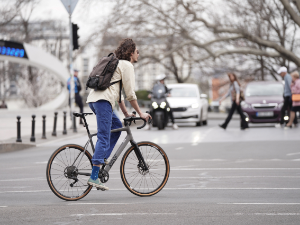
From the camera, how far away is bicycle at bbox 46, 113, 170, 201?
20.8 feet

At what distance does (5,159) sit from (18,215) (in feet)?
21.0

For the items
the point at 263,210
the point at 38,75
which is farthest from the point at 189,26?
the point at 38,75

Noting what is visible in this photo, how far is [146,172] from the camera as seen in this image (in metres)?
6.61

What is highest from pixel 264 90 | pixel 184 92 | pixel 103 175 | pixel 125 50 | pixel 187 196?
pixel 125 50

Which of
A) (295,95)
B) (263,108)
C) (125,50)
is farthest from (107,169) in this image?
(263,108)

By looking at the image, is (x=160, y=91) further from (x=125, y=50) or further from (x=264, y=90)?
(x=125, y=50)

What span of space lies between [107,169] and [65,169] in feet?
1.51

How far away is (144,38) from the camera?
33.2m

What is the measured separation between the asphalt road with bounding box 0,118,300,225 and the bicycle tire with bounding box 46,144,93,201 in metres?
0.11

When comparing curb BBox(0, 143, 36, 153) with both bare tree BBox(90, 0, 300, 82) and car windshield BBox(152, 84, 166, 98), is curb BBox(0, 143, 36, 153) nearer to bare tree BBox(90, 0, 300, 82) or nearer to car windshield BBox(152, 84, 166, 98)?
car windshield BBox(152, 84, 166, 98)

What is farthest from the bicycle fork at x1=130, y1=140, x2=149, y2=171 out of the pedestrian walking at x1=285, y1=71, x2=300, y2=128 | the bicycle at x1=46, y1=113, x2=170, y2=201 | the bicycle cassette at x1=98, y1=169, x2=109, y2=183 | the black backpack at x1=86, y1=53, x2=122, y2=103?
the pedestrian walking at x1=285, y1=71, x2=300, y2=128

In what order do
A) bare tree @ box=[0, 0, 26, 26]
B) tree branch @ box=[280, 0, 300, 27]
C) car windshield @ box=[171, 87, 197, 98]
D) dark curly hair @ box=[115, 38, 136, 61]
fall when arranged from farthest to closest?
bare tree @ box=[0, 0, 26, 26], tree branch @ box=[280, 0, 300, 27], car windshield @ box=[171, 87, 197, 98], dark curly hair @ box=[115, 38, 136, 61]

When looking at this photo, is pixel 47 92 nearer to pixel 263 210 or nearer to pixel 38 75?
pixel 38 75

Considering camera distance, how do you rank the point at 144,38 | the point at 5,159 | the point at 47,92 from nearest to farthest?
the point at 5,159 → the point at 144,38 → the point at 47,92
